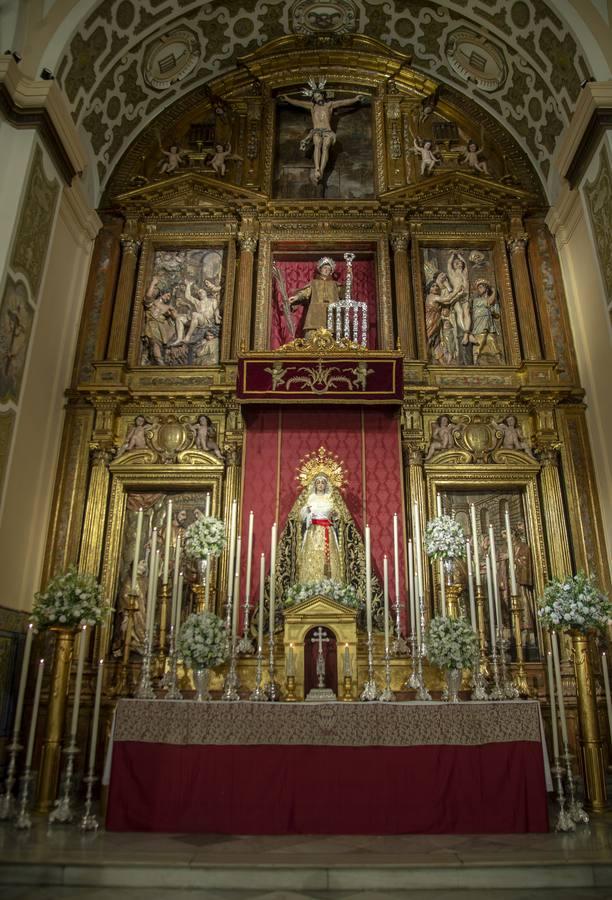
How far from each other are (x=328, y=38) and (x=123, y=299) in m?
5.93

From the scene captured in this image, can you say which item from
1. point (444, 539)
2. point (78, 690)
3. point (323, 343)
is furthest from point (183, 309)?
point (78, 690)

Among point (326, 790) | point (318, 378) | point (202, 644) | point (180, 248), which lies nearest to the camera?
point (326, 790)

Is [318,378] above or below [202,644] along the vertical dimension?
above

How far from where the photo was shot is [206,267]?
1115 cm

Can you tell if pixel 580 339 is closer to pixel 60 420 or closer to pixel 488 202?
pixel 488 202

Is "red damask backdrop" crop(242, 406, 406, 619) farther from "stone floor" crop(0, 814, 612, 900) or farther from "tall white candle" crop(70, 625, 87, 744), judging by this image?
"stone floor" crop(0, 814, 612, 900)

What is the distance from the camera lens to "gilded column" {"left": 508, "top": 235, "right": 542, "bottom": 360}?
10.2m

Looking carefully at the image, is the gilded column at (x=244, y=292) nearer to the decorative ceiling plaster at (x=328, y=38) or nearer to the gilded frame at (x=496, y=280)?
the gilded frame at (x=496, y=280)

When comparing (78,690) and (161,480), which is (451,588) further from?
(78,690)

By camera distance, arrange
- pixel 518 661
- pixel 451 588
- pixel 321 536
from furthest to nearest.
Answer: pixel 321 536 < pixel 451 588 < pixel 518 661

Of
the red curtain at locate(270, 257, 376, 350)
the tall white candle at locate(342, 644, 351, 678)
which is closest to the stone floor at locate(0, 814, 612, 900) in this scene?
the tall white candle at locate(342, 644, 351, 678)

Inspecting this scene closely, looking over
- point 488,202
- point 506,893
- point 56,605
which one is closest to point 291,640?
point 56,605

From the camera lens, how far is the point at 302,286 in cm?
1134

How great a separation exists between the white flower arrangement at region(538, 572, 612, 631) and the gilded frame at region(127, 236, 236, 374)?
5568 millimetres
